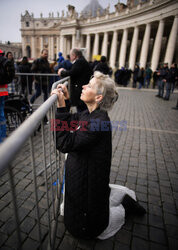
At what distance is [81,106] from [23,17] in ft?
328

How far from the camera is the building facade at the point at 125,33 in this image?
23.5 meters

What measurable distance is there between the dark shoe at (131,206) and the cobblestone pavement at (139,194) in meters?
0.09

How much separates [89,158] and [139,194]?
163 centimetres

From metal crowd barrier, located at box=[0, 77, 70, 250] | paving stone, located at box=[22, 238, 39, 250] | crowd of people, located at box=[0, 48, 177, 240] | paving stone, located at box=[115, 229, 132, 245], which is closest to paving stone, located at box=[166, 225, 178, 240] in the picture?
paving stone, located at box=[115, 229, 132, 245]

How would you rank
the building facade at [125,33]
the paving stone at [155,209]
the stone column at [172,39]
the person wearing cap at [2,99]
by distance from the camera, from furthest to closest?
the building facade at [125,33]
the stone column at [172,39]
the person wearing cap at [2,99]
the paving stone at [155,209]

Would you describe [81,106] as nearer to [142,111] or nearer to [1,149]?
[1,149]

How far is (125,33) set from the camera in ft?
102

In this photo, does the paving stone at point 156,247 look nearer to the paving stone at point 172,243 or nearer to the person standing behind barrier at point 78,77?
the paving stone at point 172,243

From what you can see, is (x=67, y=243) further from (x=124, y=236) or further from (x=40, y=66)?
(x=40, y=66)

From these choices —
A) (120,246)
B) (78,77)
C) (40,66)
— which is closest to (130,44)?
(40,66)

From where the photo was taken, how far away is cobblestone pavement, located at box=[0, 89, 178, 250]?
1.83 metres

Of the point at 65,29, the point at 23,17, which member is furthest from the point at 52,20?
the point at 65,29

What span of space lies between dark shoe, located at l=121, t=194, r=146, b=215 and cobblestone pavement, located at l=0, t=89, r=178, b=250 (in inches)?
3.6

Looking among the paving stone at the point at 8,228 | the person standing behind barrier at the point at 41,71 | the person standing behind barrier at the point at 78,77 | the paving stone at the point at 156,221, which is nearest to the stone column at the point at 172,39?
the person standing behind barrier at the point at 41,71
